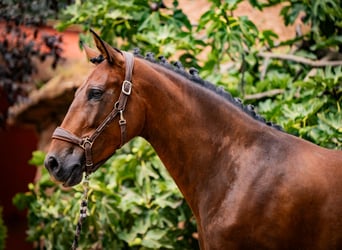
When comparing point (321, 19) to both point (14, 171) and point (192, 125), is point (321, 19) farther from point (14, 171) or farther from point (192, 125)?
point (14, 171)

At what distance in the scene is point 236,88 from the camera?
15.7 feet

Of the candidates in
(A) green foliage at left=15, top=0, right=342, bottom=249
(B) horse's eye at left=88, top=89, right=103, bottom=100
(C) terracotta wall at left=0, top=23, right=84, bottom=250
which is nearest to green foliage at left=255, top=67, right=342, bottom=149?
(A) green foliage at left=15, top=0, right=342, bottom=249

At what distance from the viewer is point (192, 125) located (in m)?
3.08

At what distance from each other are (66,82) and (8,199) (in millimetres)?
3020

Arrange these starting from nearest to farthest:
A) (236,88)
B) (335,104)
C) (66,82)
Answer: (335,104), (236,88), (66,82)

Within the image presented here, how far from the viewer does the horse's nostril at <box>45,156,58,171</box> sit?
295 cm

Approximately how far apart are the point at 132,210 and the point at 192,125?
1.50 m

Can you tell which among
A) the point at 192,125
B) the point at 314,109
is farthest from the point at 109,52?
the point at 314,109

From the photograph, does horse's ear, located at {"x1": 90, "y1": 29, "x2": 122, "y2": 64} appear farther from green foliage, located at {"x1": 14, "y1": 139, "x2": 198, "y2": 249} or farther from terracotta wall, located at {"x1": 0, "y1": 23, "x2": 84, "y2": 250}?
terracotta wall, located at {"x1": 0, "y1": 23, "x2": 84, "y2": 250}

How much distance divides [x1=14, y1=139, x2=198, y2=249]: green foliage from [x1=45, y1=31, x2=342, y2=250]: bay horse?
1.29 m

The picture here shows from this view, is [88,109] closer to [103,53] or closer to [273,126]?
[103,53]

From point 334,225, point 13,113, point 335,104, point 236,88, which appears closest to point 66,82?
point 13,113

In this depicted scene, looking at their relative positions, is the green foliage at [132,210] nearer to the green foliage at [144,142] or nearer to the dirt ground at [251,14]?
the green foliage at [144,142]

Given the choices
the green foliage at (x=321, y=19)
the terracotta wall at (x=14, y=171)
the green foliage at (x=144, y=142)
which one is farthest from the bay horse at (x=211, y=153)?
the terracotta wall at (x=14, y=171)
